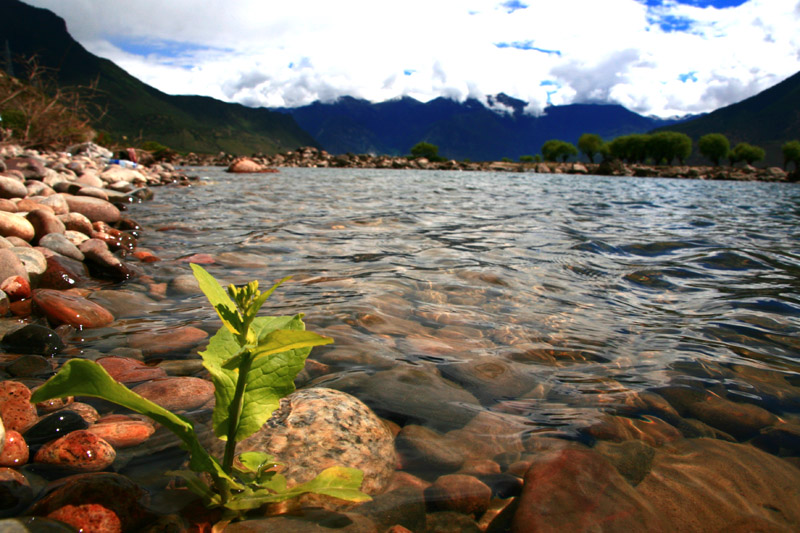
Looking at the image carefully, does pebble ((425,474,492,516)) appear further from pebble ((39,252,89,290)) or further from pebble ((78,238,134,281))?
pebble ((78,238,134,281))

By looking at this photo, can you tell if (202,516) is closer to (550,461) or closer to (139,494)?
(139,494)

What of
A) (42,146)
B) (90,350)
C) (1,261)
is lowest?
(90,350)

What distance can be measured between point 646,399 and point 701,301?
7.93 ft

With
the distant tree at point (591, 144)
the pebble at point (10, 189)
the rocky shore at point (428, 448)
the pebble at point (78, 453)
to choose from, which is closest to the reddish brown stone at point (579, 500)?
the rocky shore at point (428, 448)

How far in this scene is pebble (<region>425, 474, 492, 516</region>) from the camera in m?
1.59

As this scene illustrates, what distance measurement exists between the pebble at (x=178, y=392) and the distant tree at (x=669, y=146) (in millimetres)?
117569

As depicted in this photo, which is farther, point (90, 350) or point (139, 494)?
point (90, 350)

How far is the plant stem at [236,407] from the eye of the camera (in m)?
1.12

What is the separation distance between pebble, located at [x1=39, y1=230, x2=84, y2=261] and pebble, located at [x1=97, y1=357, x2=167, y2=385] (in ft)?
9.34

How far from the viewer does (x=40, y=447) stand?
1.73m

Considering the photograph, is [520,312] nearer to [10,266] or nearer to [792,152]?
[10,266]

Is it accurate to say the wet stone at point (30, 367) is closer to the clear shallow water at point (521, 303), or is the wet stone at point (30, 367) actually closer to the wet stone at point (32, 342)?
the wet stone at point (32, 342)

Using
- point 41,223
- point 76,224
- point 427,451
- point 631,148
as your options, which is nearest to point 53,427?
point 427,451

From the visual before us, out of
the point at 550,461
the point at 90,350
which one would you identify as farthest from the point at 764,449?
the point at 90,350
